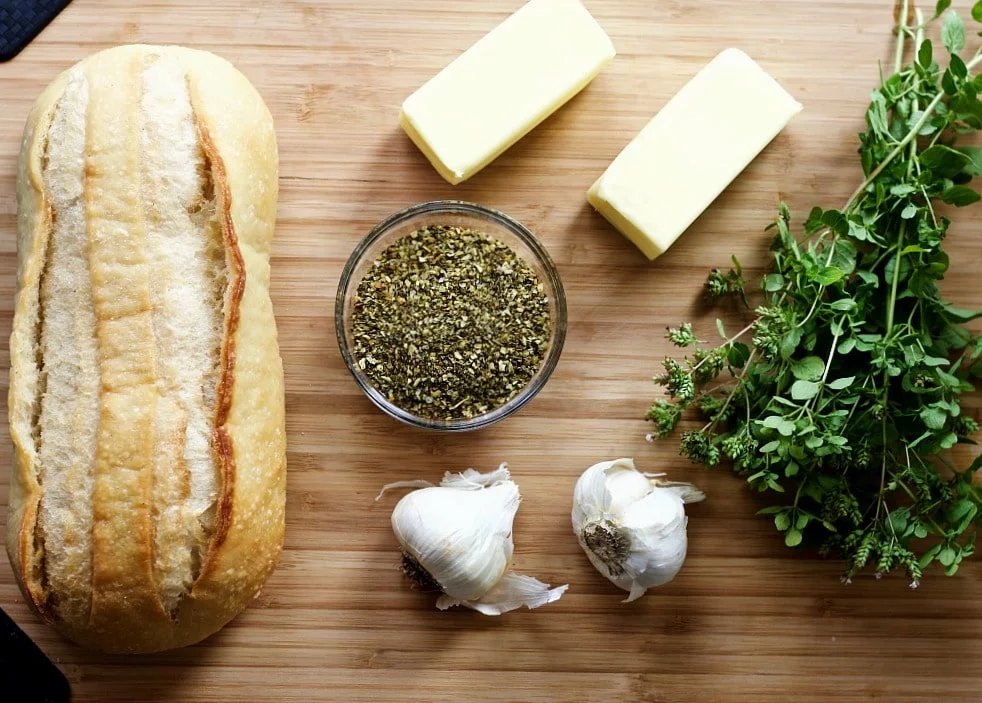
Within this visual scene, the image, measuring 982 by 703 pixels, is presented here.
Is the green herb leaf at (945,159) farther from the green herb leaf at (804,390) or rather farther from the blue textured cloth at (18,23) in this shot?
the blue textured cloth at (18,23)

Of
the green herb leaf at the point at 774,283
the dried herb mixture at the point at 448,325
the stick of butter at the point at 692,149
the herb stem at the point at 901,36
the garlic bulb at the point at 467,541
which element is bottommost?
the garlic bulb at the point at 467,541

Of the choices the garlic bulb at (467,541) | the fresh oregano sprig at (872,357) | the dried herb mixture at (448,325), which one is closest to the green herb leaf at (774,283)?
the fresh oregano sprig at (872,357)

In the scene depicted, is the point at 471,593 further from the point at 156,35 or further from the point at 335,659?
the point at 156,35

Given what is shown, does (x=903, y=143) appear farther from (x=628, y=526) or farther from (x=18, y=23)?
(x=18, y=23)

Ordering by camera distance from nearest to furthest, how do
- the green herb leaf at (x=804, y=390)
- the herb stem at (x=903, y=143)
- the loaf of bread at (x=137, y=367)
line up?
1. the loaf of bread at (x=137, y=367)
2. the green herb leaf at (x=804, y=390)
3. the herb stem at (x=903, y=143)

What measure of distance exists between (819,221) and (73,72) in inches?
69.8

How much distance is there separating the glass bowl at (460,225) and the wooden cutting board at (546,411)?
0.08 meters

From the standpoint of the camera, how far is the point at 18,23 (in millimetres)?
2012

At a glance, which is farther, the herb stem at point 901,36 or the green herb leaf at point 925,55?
the herb stem at point 901,36

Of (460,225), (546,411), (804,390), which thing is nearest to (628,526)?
(546,411)

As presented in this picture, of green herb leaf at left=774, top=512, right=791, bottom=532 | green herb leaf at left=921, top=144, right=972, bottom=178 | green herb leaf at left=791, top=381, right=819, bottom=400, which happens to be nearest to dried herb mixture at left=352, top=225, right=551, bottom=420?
green herb leaf at left=791, top=381, right=819, bottom=400

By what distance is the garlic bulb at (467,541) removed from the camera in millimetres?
1927

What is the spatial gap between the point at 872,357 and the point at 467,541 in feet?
3.43

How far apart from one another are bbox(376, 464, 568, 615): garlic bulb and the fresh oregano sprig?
456 millimetres
